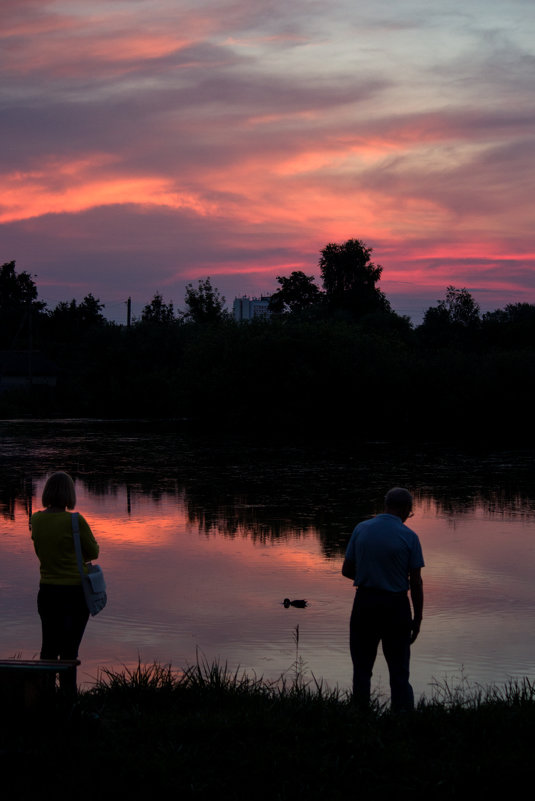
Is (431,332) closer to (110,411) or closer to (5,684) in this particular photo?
(110,411)

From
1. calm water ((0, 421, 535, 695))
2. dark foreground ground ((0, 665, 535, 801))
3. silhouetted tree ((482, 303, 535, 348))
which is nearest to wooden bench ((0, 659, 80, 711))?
dark foreground ground ((0, 665, 535, 801))

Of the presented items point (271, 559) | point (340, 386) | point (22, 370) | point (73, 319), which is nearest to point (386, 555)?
point (271, 559)

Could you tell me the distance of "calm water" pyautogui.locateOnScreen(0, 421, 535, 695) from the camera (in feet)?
31.1

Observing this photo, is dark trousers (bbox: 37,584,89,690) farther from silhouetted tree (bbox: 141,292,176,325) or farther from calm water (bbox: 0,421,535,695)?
silhouetted tree (bbox: 141,292,176,325)

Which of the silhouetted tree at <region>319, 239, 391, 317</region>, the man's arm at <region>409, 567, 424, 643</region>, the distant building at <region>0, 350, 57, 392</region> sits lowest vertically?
the man's arm at <region>409, 567, 424, 643</region>

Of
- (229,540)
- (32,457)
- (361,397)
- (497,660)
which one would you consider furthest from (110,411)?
(497,660)

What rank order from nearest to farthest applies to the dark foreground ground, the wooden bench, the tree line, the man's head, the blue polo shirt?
the dark foreground ground < the wooden bench < the blue polo shirt < the man's head < the tree line

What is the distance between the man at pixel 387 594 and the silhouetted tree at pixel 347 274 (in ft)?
303

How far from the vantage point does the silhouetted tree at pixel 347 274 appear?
98.8 meters

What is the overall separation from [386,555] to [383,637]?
593 millimetres

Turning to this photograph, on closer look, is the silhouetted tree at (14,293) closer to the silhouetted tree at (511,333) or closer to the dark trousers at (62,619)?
the silhouetted tree at (511,333)

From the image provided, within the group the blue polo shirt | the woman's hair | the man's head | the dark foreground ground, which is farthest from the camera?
the woman's hair

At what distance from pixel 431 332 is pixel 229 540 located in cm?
8203

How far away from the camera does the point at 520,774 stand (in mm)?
5281
